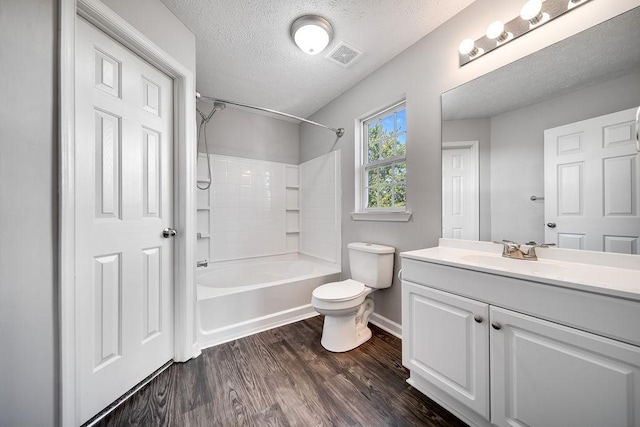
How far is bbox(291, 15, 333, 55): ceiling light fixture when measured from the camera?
59.5 inches

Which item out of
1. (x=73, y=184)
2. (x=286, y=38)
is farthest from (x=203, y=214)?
(x=286, y=38)

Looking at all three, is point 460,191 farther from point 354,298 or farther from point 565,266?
point 354,298

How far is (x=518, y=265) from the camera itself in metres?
1.11

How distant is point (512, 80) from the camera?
130cm

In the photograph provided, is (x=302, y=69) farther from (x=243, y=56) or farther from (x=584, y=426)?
(x=584, y=426)

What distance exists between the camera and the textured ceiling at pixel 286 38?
1434 mm

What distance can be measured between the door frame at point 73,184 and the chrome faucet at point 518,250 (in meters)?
1.93

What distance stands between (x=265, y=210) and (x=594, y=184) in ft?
9.23

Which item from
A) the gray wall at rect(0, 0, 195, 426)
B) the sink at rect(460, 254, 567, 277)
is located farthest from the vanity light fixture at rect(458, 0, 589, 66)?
the gray wall at rect(0, 0, 195, 426)

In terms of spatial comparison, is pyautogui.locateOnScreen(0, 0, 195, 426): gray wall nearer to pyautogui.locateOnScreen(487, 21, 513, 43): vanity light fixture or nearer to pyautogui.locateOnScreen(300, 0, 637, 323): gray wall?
pyautogui.locateOnScreen(300, 0, 637, 323): gray wall

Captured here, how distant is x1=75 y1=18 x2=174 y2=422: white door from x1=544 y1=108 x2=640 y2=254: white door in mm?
2216

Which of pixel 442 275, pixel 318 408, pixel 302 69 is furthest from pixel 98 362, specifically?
pixel 302 69

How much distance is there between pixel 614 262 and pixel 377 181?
151 centimetres

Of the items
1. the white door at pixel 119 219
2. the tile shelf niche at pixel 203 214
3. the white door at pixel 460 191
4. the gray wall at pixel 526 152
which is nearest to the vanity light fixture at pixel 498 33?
the gray wall at pixel 526 152
